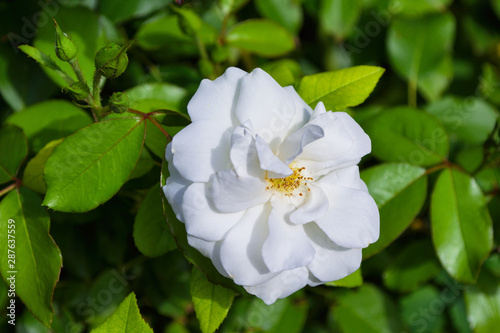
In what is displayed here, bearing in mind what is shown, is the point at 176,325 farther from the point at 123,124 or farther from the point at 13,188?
the point at 123,124

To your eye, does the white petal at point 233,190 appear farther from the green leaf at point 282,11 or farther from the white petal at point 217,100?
the green leaf at point 282,11

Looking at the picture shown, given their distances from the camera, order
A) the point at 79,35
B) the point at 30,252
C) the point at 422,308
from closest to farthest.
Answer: the point at 30,252 < the point at 79,35 < the point at 422,308

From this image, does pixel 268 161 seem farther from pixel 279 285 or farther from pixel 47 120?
pixel 47 120

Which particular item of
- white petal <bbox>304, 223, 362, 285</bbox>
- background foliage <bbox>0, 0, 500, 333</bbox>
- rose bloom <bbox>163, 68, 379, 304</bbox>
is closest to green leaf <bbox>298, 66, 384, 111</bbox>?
background foliage <bbox>0, 0, 500, 333</bbox>

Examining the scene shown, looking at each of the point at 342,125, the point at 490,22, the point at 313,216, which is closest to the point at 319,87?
the point at 342,125

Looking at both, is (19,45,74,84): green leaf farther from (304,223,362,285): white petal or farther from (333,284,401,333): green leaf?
(333,284,401,333): green leaf

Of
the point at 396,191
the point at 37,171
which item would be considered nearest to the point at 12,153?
the point at 37,171
